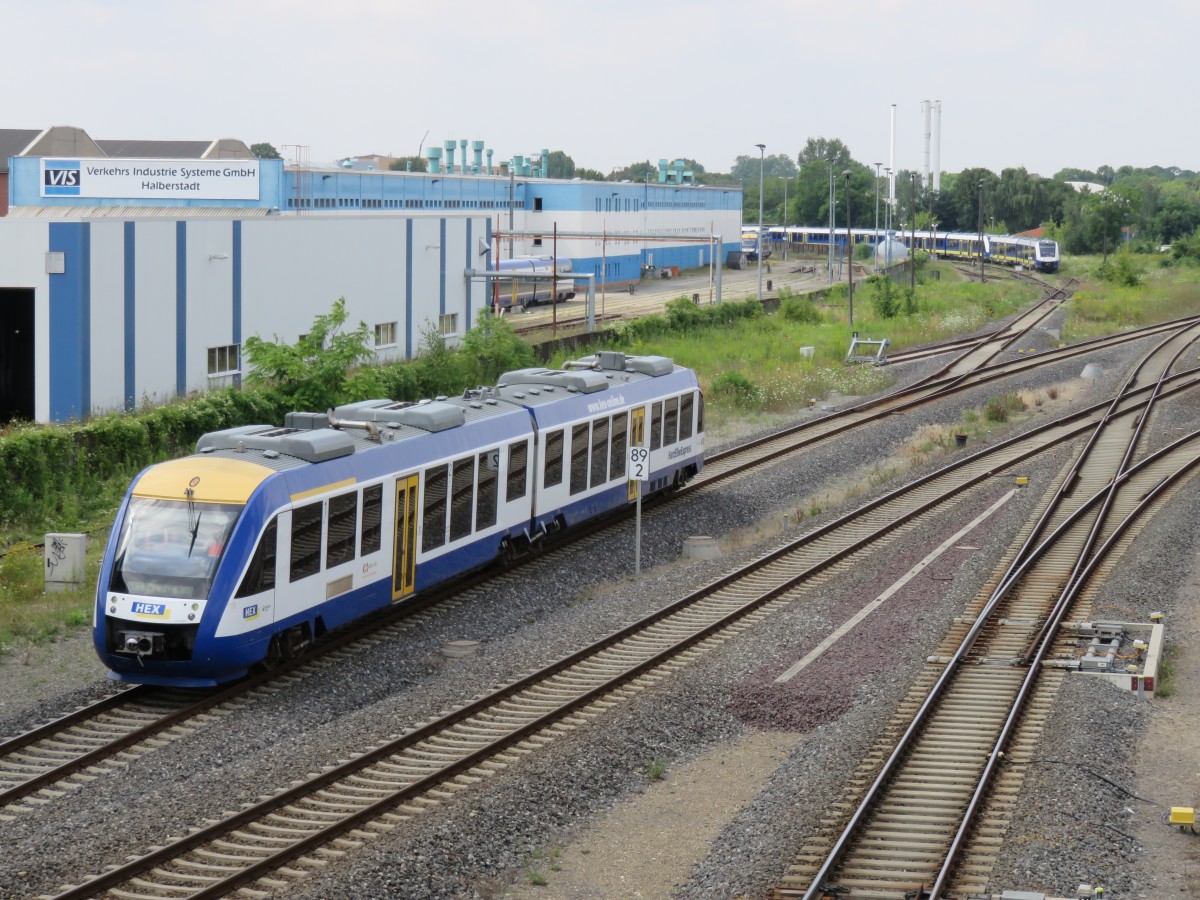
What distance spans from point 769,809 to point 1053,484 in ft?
55.6

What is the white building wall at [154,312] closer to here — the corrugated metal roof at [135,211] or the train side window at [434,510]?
the corrugated metal roof at [135,211]

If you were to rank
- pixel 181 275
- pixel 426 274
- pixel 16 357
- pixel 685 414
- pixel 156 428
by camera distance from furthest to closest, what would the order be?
1. pixel 426 274
2. pixel 181 275
3. pixel 16 357
4. pixel 156 428
5. pixel 685 414

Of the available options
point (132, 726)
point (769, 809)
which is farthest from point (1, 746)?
point (769, 809)

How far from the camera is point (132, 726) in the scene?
1366 cm

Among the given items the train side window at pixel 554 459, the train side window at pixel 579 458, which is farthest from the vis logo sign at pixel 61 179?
the train side window at pixel 554 459

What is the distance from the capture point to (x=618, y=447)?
23.3m

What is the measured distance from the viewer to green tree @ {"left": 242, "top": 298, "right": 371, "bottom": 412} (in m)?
30.1

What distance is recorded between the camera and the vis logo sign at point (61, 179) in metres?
50.4

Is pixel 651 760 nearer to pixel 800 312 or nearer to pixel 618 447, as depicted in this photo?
pixel 618 447

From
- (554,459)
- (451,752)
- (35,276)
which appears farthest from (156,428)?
(451,752)

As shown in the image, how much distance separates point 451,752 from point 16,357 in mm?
24152

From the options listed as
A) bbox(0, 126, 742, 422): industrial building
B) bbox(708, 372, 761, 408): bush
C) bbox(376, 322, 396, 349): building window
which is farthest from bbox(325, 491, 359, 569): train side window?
bbox(376, 322, 396, 349): building window

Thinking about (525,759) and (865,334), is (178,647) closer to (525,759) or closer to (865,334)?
(525,759)

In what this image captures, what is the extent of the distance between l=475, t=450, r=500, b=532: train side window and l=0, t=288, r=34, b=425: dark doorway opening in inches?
676
